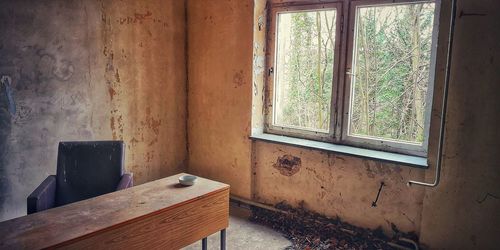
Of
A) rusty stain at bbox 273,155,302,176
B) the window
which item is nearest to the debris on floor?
Result: rusty stain at bbox 273,155,302,176

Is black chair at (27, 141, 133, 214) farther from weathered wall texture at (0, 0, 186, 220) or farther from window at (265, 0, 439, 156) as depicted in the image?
window at (265, 0, 439, 156)

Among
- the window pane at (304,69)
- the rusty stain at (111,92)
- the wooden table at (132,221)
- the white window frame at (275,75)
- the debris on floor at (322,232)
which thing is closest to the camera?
the wooden table at (132,221)

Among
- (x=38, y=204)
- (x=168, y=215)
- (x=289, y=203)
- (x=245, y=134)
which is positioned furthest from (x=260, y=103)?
(x=38, y=204)

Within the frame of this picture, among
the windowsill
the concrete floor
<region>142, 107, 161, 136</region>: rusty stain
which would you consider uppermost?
<region>142, 107, 161, 136</region>: rusty stain

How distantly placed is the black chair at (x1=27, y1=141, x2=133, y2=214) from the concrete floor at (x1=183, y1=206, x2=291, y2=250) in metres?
0.87

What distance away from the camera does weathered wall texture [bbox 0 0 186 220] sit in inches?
115

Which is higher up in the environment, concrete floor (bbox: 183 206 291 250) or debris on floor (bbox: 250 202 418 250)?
debris on floor (bbox: 250 202 418 250)

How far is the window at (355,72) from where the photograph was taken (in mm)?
2965

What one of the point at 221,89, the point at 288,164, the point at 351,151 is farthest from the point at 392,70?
the point at 221,89

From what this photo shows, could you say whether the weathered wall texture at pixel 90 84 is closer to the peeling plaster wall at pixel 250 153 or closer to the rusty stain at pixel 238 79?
the peeling plaster wall at pixel 250 153

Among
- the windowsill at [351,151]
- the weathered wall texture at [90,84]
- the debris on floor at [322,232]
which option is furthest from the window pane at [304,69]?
the weathered wall texture at [90,84]

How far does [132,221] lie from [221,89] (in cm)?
220

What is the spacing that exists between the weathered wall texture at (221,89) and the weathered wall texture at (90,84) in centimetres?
17

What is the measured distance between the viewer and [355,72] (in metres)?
3.26
